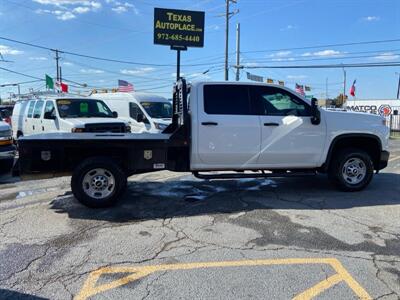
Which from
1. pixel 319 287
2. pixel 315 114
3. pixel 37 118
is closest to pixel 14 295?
pixel 319 287

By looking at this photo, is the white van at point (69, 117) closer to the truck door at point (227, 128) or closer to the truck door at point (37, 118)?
the truck door at point (37, 118)

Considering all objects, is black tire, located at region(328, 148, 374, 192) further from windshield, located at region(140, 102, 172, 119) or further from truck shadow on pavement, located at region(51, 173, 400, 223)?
windshield, located at region(140, 102, 172, 119)

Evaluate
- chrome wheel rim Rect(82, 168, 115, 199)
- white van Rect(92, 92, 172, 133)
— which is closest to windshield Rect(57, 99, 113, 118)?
white van Rect(92, 92, 172, 133)

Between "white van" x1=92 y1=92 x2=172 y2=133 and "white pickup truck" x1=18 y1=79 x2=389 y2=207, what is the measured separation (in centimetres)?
706

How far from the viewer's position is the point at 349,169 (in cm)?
750

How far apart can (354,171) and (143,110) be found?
906 cm

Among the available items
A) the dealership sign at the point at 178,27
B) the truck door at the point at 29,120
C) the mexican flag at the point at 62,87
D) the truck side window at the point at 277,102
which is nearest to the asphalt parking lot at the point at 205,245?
the truck side window at the point at 277,102

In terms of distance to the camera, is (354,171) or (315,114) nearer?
(315,114)

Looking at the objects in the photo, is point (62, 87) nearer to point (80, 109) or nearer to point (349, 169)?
point (80, 109)

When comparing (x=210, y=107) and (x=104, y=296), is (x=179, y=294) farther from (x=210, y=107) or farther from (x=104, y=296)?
(x=210, y=107)

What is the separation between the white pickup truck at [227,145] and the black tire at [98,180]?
15 millimetres

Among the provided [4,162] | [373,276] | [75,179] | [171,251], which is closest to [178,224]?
[171,251]

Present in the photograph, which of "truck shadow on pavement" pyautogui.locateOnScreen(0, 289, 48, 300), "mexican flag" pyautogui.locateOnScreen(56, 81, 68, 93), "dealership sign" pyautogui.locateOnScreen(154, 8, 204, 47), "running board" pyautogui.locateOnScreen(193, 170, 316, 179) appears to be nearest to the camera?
"truck shadow on pavement" pyautogui.locateOnScreen(0, 289, 48, 300)

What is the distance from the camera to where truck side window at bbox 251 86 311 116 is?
7.05 metres
